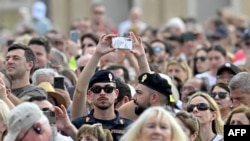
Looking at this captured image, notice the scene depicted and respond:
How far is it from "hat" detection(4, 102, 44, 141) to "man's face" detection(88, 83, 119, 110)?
233 cm

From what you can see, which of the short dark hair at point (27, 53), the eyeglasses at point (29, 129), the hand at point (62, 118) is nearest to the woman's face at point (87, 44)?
the short dark hair at point (27, 53)

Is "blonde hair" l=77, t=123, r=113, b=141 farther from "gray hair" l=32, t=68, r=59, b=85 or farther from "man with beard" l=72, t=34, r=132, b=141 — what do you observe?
"gray hair" l=32, t=68, r=59, b=85

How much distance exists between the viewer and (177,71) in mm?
18797

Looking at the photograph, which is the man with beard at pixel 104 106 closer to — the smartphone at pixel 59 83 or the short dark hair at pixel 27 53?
the smartphone at pixel 59 83

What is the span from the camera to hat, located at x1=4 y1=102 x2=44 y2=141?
1130 cm

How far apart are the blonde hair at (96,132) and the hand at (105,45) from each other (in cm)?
194

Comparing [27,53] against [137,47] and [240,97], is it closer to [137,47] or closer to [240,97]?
[137,47]

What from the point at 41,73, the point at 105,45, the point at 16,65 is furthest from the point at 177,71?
the point at 105,45

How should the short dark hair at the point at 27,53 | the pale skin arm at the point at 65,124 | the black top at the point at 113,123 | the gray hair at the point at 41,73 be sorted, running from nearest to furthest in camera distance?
1. the pale skin arm at the point at 65,124
2. the black top at the point at 113,123
3. the short dark hair at the point at 27,53
4. the gray hair at the point at 41,73

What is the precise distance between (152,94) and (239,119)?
156 centimetres

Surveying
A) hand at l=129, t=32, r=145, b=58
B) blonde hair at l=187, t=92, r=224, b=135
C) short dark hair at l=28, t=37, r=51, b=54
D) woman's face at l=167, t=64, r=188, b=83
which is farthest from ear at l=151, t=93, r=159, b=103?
woman's face at l=167, t=64, r=188, b=83

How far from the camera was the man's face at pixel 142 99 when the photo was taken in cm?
1365

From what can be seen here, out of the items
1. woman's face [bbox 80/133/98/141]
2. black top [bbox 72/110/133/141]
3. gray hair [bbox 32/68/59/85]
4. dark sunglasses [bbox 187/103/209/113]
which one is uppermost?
gray hair [bbox 32/68/59/85]

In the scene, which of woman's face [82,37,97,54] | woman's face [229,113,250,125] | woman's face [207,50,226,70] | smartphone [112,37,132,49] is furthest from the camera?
woman's face [207,50,226,70]
